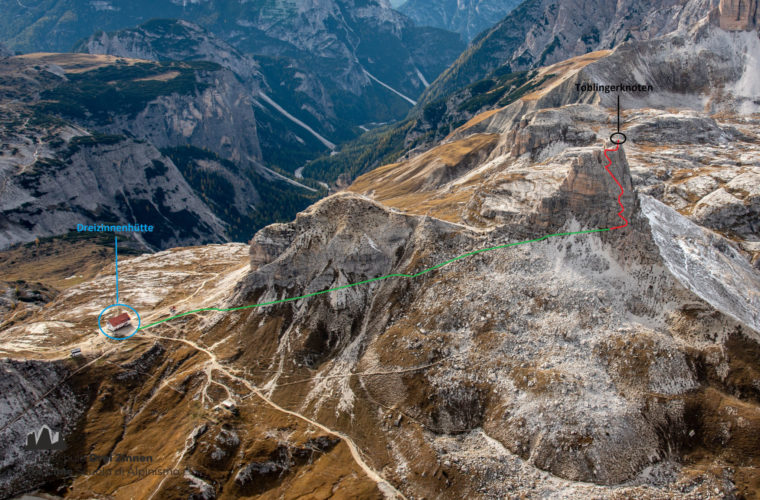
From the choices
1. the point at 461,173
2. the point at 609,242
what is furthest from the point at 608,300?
the point at 461,173

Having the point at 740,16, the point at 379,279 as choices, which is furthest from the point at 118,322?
the point at 740,16

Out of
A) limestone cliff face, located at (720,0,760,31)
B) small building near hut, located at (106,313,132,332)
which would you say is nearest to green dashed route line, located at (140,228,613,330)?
small building near hut, located at (106,313,132,332)

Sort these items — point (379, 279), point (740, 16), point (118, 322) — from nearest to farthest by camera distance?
1. point (379, 279)
2. point (118, 322)
3. point (740, 16)

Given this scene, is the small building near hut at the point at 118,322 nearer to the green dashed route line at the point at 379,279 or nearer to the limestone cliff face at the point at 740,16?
the green dashed route line at the point at 379,279

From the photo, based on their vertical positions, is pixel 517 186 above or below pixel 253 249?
above

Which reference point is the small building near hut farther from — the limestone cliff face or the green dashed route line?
the limestone cliff face

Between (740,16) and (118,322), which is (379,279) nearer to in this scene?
(118,322)

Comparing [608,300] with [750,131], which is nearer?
[608,300]

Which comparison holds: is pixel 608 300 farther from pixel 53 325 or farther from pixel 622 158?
pixel 53 325
